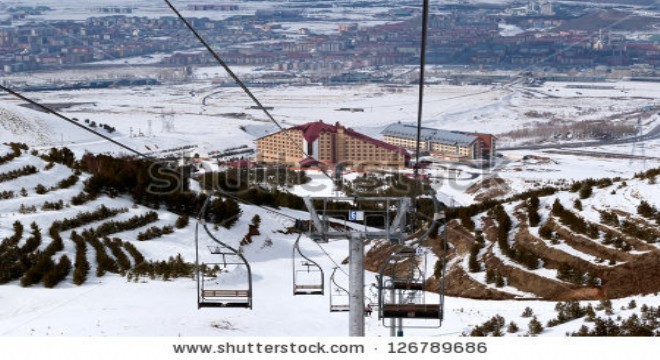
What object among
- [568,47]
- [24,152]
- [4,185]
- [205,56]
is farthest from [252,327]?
[568,47]

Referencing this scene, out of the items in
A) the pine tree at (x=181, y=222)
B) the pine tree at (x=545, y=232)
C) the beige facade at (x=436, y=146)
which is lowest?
the beige facade at (x=436, y=146)

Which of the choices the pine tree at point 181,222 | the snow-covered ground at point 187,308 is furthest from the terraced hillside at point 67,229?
the snow-covered ground at point 187,308

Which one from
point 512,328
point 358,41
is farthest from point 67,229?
point 358,41

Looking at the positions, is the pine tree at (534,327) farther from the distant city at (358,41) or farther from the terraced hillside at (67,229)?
the distant city at (358,41)

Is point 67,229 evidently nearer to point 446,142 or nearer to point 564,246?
point 564,246

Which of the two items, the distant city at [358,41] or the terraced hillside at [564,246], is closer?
the terraced hillside at [564,246]

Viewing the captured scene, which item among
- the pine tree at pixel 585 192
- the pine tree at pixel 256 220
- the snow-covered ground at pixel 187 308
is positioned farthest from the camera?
the pine tree at pixel 256 220

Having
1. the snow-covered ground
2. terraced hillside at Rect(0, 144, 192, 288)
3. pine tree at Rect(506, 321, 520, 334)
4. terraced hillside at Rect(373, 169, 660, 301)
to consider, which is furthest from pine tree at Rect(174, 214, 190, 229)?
pine tree at Rect(506, 321, 520, 334)
